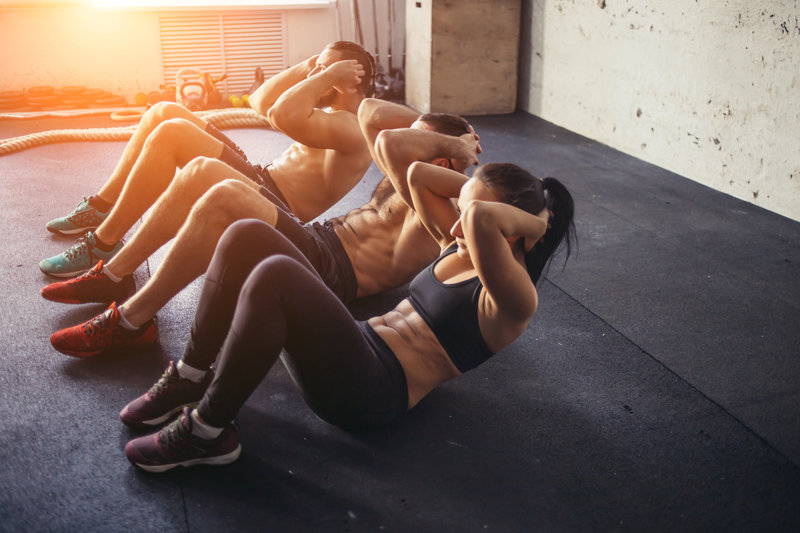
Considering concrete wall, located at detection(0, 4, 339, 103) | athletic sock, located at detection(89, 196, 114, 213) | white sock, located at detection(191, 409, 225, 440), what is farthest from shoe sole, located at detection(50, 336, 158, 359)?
concrete wall, located at detection(0, 4, 339, 103)

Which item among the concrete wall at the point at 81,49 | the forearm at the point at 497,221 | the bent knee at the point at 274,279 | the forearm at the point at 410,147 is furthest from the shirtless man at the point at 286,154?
the concrete wall at the point at 81,49

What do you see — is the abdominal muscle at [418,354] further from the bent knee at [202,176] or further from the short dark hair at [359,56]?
the short dark hair at [359,56]

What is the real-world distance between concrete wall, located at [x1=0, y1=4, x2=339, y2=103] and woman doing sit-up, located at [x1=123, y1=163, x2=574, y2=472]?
4686mm

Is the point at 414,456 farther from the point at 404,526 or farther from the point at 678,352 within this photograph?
the point at 678,352

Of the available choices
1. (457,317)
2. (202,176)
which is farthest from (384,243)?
(457,317)

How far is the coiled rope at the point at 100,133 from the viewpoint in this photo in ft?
13.9

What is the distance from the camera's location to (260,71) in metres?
5.89

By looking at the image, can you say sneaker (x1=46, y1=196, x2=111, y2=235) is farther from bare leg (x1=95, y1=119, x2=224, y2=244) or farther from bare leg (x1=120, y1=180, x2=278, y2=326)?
bare leg (x1=120, y1=180, x2=278, y2=326)

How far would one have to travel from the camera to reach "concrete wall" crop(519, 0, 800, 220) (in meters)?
3.45

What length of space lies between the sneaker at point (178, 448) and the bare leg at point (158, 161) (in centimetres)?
105

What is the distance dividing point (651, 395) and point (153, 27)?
5.12 m

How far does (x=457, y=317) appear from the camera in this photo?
164 cm

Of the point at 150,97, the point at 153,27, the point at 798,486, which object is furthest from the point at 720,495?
the point at 153,27

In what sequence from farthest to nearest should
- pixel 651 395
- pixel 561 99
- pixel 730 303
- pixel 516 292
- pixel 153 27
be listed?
pixel 153 27 < pixel 561 99 < pixel 730 303 < pixel 651 395 < pixel 516 292
